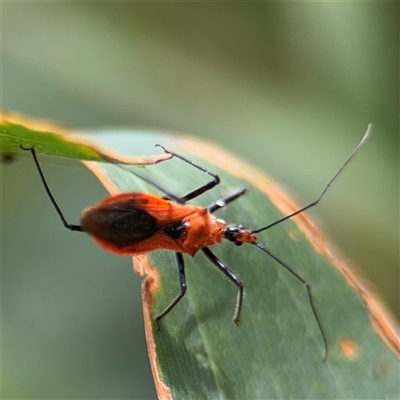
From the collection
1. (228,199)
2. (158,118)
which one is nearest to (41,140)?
(228,199)

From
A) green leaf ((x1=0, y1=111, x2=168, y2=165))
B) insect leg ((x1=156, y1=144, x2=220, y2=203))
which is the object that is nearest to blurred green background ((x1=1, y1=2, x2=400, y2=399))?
insect leg ((x1=156, y1=144, x2=220, y2=203))

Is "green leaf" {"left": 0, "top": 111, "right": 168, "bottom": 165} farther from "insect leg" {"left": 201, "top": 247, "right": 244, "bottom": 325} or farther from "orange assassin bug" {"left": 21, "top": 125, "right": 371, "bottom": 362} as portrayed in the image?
"insect leg" {"left": 201, "top": 247, "right": 244, "bottom": 325}

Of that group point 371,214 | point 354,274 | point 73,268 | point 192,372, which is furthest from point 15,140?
point 371,214

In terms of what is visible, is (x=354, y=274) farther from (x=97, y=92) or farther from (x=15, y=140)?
(x=97, y=92)

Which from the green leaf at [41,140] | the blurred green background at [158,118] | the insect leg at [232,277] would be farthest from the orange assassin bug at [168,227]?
the blurred green background at [158,118]

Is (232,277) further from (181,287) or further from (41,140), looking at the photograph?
(41,140)

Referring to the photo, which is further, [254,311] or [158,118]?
[158,118]
